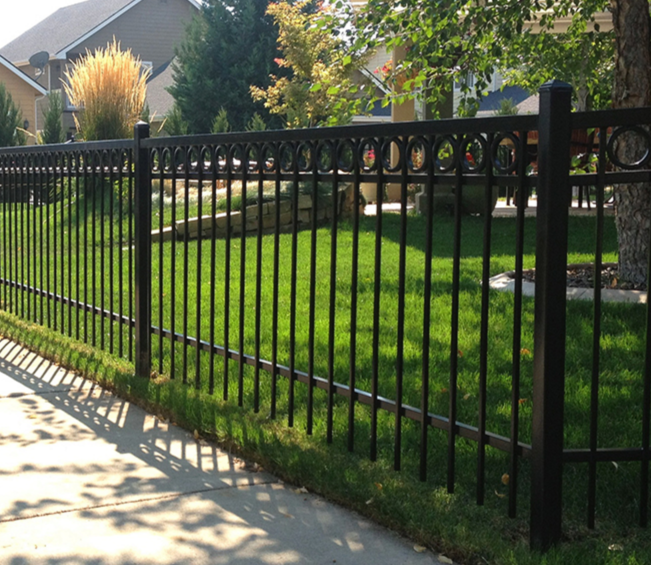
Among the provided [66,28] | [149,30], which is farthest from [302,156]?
[66,28]

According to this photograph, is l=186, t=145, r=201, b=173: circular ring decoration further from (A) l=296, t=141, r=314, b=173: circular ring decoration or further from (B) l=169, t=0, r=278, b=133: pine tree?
(B) l=169, t=0, r=278, b=133: pine tree

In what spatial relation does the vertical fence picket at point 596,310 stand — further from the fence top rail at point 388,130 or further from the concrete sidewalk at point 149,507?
the concrete sidewalk at point 149,507

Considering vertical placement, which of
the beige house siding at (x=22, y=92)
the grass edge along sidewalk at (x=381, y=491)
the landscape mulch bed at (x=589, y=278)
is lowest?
the grass edge along sidewalk at (x=381, y=491)

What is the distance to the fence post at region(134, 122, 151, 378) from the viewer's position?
5.86 m

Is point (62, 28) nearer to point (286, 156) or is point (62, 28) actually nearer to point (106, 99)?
point (106, 99)

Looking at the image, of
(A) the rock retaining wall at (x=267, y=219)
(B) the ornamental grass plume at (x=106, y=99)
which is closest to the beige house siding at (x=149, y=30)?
(B) the ornamental grass plume at (x=106, y=99)

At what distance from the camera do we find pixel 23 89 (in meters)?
41.4

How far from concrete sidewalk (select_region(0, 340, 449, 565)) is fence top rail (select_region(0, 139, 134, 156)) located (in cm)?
186

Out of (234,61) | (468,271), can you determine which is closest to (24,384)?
(468,271)

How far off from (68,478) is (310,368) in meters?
1.25

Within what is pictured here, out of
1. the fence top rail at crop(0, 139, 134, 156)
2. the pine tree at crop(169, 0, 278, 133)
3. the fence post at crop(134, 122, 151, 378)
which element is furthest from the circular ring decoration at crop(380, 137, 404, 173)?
the pine tree at crop(169, 0, 278, 133)

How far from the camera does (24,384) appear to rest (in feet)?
19.7

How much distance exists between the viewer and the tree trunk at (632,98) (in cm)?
783

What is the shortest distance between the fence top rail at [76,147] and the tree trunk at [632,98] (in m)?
4.36
